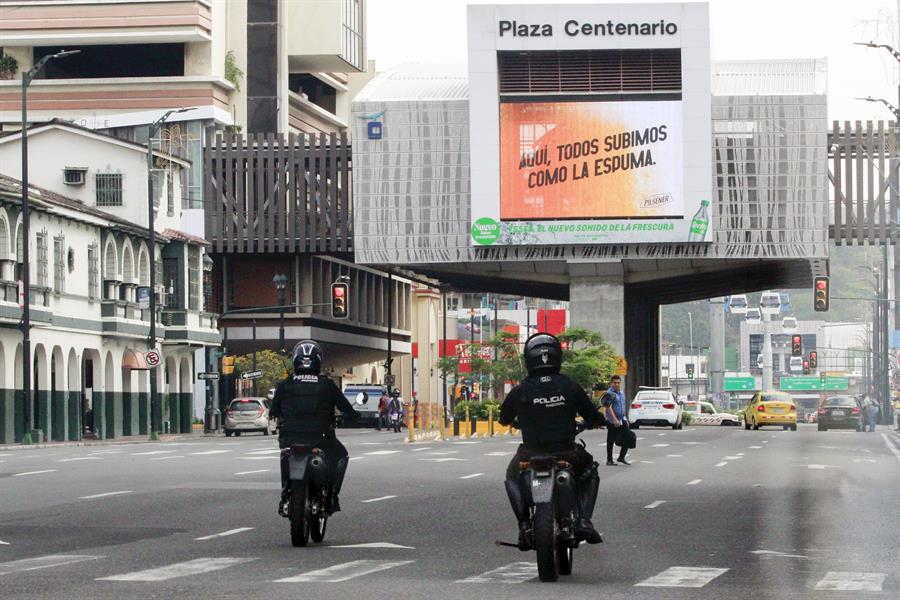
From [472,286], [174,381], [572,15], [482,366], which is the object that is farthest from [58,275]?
[472,286]

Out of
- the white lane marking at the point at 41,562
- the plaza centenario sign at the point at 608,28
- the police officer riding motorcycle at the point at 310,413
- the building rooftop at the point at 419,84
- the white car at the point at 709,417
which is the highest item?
the plaza centenario sign at the point at 608,28

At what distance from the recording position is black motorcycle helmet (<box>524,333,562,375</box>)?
574 inches

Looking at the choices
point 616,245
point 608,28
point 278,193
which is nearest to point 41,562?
point 608,28

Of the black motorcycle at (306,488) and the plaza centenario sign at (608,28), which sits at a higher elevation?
the plaza centenario sign at (608,28)

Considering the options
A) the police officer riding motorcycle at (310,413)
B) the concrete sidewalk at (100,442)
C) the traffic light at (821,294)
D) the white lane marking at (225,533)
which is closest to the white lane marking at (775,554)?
the police officer riding motorcycle at (310,413)

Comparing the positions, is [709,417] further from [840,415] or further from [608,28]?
[608,28]

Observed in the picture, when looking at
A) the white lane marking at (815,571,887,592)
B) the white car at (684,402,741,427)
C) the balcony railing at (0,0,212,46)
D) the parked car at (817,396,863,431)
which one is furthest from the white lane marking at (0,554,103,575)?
the white car at (684,402,741,427)

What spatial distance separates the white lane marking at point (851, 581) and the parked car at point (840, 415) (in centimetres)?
7122

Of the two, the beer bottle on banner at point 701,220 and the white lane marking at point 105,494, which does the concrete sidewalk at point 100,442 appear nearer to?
the white lane marking at point 105,494

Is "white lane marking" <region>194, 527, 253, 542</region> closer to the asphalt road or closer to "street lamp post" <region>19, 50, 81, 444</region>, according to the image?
the asphalt road

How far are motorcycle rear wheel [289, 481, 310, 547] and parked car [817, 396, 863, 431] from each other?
229ft

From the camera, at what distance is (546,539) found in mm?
13773

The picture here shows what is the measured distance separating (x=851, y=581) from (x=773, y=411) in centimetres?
6529

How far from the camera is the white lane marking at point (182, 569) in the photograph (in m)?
14.1
